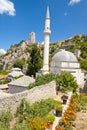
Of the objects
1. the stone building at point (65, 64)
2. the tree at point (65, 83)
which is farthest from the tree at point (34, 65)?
the tree at point (65, 83)

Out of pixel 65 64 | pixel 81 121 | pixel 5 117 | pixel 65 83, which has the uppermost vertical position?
pixel 65 64

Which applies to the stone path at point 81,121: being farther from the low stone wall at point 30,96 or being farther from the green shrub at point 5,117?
the green shrub at point 5,117

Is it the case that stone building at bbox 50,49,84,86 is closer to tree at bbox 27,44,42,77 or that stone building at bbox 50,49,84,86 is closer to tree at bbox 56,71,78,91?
tree at bbox 56,71,78,91

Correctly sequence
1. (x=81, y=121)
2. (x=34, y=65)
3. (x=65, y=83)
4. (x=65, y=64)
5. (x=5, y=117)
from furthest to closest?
1. (x=34, y=65)
2. (x=65, y=64)
3. (x=65, y=83)
4. (x=81, y=121)
5. (x=5, y=117)

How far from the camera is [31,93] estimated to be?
17.2 meters

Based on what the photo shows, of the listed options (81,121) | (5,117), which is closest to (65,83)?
(81,121)

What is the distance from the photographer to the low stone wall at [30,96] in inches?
566

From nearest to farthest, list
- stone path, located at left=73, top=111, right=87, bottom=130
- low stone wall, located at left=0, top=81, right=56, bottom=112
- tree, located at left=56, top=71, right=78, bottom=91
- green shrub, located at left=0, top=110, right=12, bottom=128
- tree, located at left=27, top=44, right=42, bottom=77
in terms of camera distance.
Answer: green shrub, located at left=0, top=110, right=12, bottom=128 → stone path, located at left=73, top=111, right=87, bottom=130 → low stone wall, located at left=0, top=81, right=56, bottom=112 → tree, located at left=56, top=71, right=78, bottom=91 → tree, located at left=27, top=44, right=42, bottom=77

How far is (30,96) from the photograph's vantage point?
17.1 m

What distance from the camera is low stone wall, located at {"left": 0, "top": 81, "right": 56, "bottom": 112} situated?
1438 centimetres

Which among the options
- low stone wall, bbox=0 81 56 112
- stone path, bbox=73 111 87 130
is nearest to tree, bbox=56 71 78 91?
low stone wall, bbox=0 81 56 112

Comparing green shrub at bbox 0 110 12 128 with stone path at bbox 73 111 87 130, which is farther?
stone path at bbox 73 111 87 130

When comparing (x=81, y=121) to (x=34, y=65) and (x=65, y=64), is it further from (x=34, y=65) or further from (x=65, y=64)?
(x=34, y=65)

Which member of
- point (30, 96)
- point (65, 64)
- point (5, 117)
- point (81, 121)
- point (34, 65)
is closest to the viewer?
point (5, 117)
